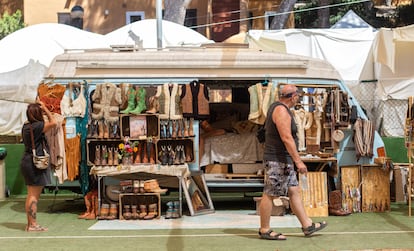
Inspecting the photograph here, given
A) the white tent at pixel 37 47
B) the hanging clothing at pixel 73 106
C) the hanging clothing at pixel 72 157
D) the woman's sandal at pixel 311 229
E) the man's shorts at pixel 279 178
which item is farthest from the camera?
the white tent at pixel 37 47

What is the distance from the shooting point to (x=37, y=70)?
18.9 meters

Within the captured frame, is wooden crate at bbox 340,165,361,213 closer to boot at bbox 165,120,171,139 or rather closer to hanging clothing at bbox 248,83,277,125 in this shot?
hanging clothing at bbox 248,83,277,125

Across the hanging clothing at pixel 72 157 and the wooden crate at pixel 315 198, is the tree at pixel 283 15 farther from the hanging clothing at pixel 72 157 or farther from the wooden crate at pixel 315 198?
the hanging clothing at pixel 72 157

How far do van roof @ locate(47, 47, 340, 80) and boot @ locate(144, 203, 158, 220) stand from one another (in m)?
2.01

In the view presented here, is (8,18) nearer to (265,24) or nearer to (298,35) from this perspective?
(265,24)

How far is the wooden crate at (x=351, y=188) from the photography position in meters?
11.6

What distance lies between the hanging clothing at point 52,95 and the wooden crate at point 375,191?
4691 millimetres

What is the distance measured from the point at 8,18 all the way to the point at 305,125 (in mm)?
19245

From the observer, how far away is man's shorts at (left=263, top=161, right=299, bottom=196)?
9.11 m

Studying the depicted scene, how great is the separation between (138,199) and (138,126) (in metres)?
1.11

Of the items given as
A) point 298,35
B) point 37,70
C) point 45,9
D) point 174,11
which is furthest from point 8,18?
point 298,35

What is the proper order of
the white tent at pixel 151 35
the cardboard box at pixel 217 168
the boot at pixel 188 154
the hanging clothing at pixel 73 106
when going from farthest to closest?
the white tent at pixel 151 35, the cardboard box at pixel 217 168, the boot at pixel 188 154, the hanging clothing at pixel 73 106

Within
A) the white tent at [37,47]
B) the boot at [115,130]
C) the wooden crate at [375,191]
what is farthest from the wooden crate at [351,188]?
the white tent at [37,47]

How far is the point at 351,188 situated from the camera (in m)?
→ 11.6
